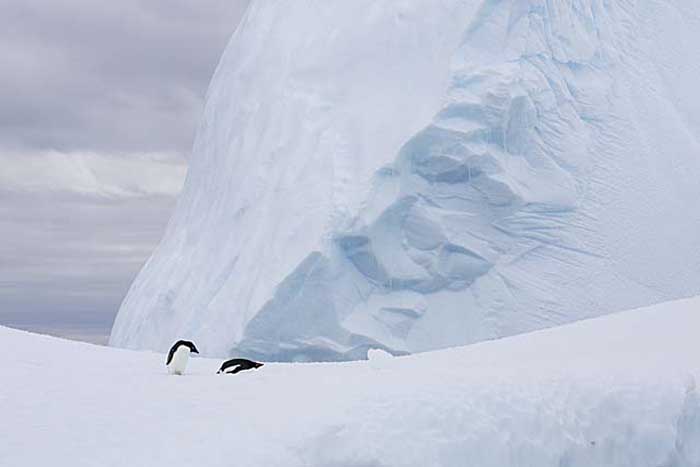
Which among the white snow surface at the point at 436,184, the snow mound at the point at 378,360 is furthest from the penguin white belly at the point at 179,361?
the white snow surface at the point at 436,184

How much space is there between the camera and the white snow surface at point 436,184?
11375mm

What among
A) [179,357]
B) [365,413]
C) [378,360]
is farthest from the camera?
[378,360]

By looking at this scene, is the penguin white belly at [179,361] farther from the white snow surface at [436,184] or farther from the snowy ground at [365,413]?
the white snow surface at [436,184]

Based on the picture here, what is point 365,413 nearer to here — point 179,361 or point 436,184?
point 179,361

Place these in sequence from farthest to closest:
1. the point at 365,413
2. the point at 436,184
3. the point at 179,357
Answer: the point at 436,184 → the point at 179,357 → the point at 365,413

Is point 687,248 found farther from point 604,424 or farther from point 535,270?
point 604,424

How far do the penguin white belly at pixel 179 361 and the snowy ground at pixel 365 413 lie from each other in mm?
265

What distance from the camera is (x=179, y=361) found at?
6926mm

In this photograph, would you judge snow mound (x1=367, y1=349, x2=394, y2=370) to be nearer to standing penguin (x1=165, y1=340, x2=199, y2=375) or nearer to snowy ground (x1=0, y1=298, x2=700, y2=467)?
snowy ground (x1=0, y1=298, x2=700, y2=467)

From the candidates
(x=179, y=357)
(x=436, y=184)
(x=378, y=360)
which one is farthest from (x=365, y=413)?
(x=436, y=184)

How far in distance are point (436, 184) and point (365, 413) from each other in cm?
657

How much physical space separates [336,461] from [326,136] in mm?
6964

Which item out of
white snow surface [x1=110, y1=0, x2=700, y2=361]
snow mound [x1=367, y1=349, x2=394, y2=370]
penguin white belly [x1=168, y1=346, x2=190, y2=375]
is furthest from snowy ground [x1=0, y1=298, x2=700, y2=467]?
white snow surface [x1=110, y1=0, x2=700, y2=361]

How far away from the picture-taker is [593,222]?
12.2 meters
